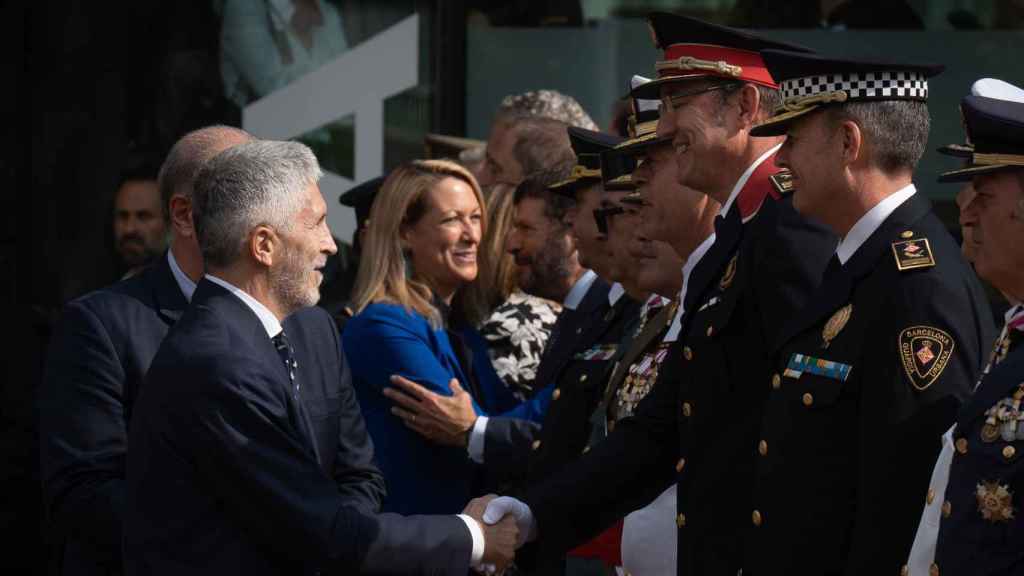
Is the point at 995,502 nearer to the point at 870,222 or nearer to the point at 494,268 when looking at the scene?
the point at 870,222

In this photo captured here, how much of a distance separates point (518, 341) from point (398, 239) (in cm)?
58

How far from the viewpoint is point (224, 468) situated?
11.8 feet

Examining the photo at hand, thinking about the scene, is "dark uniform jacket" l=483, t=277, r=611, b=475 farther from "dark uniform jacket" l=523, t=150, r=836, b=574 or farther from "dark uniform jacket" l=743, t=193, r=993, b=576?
"dark uniform jacket" l=743, t=193, r=993, b=576

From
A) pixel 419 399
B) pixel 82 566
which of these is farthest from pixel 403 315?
pixel 82 566

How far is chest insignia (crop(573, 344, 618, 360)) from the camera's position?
5.11 m

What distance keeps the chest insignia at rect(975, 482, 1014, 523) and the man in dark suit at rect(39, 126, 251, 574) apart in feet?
6.44

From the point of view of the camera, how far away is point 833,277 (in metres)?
3.65

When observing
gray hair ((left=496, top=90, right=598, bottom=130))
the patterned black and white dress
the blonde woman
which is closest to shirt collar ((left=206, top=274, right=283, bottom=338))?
the blonde woman

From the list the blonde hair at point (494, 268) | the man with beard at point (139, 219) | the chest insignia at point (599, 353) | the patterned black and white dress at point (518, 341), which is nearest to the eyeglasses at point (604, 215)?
the chest insignia at point (599, 353)

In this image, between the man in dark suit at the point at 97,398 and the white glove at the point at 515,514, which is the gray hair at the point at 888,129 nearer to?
the white glove at the point at 515,514

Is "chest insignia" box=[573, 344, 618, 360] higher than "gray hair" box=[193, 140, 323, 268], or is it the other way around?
"gray hair" box=[193, 140, 323, 268]

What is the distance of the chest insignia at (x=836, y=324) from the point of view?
11.7 ft

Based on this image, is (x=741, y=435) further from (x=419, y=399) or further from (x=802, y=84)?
(x=419, y=399)

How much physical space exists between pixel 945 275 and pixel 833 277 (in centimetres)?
28
